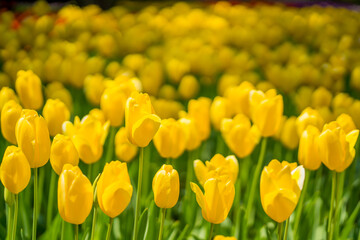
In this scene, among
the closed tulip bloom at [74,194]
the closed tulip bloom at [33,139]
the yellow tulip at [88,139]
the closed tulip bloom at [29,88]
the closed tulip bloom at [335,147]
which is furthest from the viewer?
the closed tulip bloom at [29,88]

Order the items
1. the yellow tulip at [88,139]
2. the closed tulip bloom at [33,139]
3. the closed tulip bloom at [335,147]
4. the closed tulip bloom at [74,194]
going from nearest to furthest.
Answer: the closed tulip bloom at [74,194]
the closed tulip bloom at [33,139]
the closed tulip bloom at [335,147]
the yellow tulip at [88,139]

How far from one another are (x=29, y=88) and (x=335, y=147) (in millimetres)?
1099

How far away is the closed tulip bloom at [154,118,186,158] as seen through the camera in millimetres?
1646

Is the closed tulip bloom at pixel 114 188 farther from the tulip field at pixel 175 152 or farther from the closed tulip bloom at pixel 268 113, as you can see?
the closed tulip bloom at pixel 268 113

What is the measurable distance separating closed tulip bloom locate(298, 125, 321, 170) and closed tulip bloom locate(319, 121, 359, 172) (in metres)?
0.07

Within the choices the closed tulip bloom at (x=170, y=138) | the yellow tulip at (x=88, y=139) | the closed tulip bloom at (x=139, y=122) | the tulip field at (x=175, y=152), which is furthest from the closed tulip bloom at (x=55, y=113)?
the closed tulip bloom at (x=139, y=122)

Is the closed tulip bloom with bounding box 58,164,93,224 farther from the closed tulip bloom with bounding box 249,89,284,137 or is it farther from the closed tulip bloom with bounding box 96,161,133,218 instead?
the closed tulip bloom with bounding box 249,89,284,137

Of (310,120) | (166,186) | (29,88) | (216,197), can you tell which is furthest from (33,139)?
(310,120)

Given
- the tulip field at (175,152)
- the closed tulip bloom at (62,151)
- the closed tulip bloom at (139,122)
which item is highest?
A: the closed tulip bloom at (139,122)

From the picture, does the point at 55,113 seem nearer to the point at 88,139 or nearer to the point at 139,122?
the point at 88,139

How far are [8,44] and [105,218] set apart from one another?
2.32 meters

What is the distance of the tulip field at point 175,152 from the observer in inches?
49.8

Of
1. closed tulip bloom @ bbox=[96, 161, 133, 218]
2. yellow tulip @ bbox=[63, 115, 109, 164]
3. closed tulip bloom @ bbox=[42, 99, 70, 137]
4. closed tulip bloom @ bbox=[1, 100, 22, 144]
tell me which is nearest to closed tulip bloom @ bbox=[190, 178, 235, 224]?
closed tulip bloom @ bbox=[96, 161, 133, 218]

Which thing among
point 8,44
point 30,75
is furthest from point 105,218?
point 8,44
